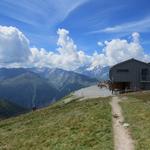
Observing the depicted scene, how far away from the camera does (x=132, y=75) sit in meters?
113

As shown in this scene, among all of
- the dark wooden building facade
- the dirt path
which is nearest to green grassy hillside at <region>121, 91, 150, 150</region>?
the dirt path

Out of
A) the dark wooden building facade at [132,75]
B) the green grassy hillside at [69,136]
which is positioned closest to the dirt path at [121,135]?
the green grassy hillside at [69,136]

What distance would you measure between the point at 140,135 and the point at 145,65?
8589 centimetres

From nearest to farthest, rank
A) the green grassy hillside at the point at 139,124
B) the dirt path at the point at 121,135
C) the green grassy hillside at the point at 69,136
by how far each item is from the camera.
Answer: the dirt path at the point at 121,135
the green grassy hillside at the point at 139,124
the green grassy hillside at the point at 69,136

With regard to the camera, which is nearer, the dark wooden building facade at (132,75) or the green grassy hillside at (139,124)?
the green grassy hillside at (139,124)

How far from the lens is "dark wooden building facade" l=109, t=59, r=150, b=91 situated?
112m

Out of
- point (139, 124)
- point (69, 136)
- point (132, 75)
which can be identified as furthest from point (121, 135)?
point (132, 75)

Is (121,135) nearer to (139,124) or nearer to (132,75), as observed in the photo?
(139,124)

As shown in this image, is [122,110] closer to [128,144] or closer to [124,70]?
[128,144]

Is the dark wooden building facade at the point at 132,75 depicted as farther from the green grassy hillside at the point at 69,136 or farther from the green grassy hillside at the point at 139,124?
the green grassy hillside at the point at 69,136

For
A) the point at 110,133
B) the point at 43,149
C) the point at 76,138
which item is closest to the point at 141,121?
the point at 110,133

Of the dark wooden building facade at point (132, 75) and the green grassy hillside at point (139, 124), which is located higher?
the dark wooden building facade at point (132, 75)

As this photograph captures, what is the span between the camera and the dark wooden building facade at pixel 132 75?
368 feet

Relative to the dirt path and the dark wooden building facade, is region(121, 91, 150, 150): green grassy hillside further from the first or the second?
the dark wooden building facade
